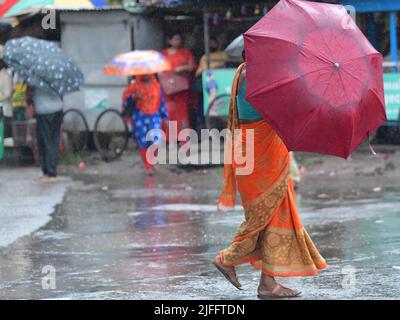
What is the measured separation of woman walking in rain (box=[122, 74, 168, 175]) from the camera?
50.8ft

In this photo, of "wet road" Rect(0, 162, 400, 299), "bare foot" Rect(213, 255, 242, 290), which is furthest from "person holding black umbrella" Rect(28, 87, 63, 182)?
"bare foot" Rect(213, 255, 242, 290)

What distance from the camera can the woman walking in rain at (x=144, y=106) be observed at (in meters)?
15.5

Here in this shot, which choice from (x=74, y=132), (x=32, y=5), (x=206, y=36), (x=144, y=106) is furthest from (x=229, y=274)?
(x=32, y=5)

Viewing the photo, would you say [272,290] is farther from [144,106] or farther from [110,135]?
[110,135]

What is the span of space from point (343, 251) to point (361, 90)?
2403 millimetres

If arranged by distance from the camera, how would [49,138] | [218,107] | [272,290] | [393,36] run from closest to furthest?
[272,290] → [49,138] → [393,36] → [218,107]

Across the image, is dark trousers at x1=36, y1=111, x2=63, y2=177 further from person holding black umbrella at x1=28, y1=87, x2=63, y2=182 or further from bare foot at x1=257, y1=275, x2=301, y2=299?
bare foot at x1=257, y1=275, x2=301, y2=299

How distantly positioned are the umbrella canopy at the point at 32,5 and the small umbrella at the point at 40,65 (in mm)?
3097

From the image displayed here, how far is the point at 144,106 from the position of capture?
15531mm

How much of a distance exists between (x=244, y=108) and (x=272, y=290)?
1.21 m

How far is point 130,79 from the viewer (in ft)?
57.1

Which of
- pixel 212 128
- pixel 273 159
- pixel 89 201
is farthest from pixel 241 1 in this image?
pixel 273 159

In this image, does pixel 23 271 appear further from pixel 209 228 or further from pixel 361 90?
pixel 361 90

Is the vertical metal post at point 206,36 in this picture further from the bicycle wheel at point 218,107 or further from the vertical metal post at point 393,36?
the vertical metal post at point 393,36
